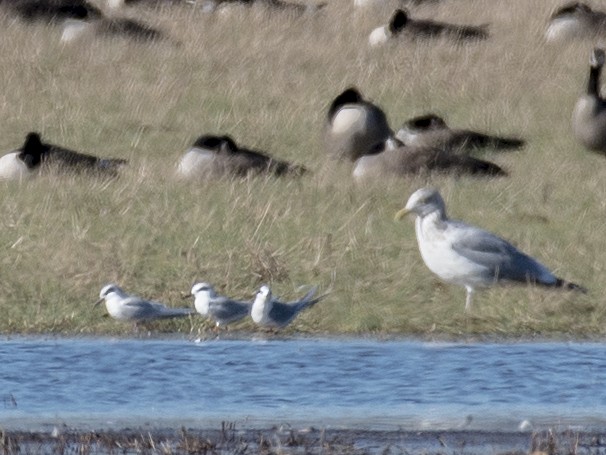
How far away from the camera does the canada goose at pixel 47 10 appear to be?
860 inches

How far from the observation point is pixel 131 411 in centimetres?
751

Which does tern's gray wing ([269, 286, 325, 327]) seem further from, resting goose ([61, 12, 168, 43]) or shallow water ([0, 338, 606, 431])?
resting goose ([61, 12, 168, 43])

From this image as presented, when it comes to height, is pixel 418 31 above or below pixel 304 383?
above

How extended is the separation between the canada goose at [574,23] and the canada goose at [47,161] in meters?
7.84

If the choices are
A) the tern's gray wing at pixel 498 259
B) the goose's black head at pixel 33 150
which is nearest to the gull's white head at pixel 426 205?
the tern's gray wing at pixel 498 259

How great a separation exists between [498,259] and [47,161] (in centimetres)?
489

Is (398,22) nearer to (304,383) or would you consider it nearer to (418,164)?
(418,164)

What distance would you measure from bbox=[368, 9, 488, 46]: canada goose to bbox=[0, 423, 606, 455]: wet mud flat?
13795mm

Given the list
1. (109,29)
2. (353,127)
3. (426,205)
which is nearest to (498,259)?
(426,205)

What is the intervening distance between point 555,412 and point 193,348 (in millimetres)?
2251

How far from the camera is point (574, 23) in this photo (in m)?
21.2

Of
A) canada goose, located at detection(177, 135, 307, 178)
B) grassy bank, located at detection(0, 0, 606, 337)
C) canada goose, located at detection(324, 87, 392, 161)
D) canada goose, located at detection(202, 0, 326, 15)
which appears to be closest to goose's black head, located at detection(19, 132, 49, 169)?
grassy bank, located at detection(0, 0, 606, 337)

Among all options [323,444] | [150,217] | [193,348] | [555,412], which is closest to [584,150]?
[150,217]

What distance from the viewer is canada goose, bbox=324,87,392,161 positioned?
51.5ft
